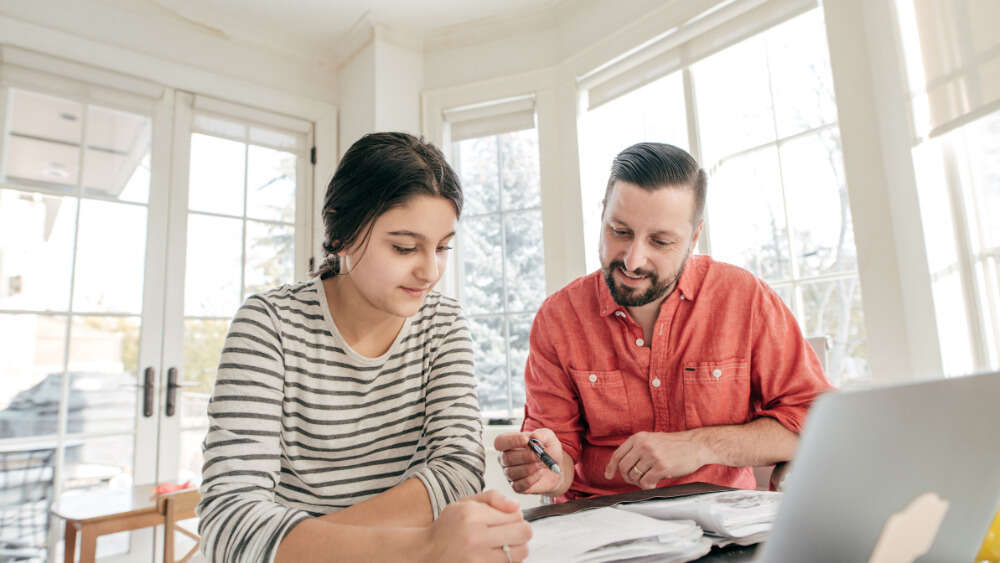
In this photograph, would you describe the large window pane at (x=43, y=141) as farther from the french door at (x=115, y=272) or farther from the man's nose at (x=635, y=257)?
the man's nose at (x=635, y=257)

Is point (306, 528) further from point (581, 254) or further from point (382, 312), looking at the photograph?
point (581, 254)

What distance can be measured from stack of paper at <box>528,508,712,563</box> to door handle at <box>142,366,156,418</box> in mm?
2682

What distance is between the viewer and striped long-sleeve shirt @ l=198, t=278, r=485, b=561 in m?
0.80

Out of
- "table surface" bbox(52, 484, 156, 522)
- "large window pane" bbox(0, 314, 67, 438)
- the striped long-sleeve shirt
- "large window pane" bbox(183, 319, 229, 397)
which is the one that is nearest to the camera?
the striped long-sleeve shirt

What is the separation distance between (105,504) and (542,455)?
2.06m

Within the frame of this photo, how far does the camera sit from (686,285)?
136 centimetres

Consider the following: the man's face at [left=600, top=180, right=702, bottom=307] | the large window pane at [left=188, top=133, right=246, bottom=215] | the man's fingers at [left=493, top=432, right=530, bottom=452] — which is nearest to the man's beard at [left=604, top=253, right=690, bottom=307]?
the man's face at [left=600, top=180, right=702, bottom=307]

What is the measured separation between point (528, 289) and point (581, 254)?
382mm

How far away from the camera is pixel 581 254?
292 centimetres

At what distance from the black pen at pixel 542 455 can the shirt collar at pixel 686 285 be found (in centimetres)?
46

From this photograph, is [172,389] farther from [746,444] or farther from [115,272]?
[746,444]

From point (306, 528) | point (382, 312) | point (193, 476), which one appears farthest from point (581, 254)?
point (306, 528)

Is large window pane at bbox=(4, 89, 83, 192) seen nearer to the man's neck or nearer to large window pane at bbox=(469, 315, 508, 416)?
large window pane at bbox=(469, 315, 508, 416)

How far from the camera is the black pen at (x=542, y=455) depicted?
94cm
